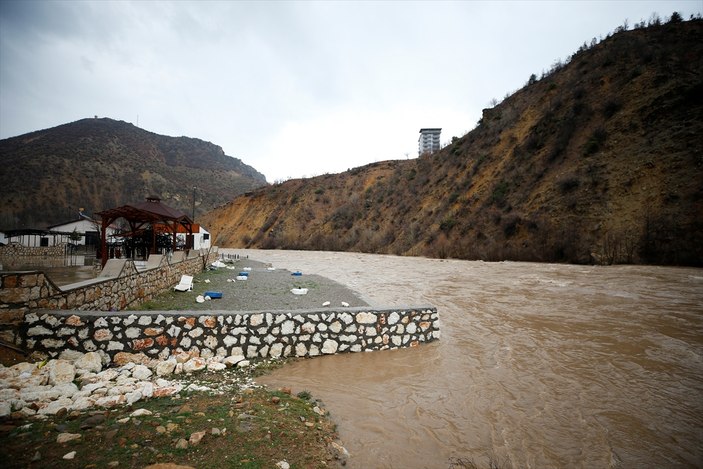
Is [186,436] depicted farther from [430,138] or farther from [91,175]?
[91,175]

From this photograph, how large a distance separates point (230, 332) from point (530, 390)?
4.27m

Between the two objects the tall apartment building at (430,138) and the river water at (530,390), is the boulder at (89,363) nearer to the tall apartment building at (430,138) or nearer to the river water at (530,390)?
the river water at (530,390)

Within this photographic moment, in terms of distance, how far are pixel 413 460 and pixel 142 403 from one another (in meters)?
2.69

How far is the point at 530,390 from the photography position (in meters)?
4.33

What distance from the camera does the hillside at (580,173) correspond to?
1642cm

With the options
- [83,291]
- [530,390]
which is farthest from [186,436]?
[530,390]

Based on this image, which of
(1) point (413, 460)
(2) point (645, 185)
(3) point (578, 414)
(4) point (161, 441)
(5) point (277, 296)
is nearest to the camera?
(4) point (161, 441)

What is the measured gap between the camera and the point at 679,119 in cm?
1850

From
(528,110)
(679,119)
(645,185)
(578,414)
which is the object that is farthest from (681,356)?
(528,110)

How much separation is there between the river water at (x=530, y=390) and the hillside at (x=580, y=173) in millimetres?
10400

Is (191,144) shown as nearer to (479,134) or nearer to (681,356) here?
(479,134)

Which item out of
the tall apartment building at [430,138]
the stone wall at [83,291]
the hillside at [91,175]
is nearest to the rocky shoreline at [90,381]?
the stone wall at [83,291]

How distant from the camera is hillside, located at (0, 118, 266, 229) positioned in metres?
46.2

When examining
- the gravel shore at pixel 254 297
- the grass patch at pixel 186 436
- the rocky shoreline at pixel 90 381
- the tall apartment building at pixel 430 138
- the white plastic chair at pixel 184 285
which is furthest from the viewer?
the tall apartment building at pixel 430 138
